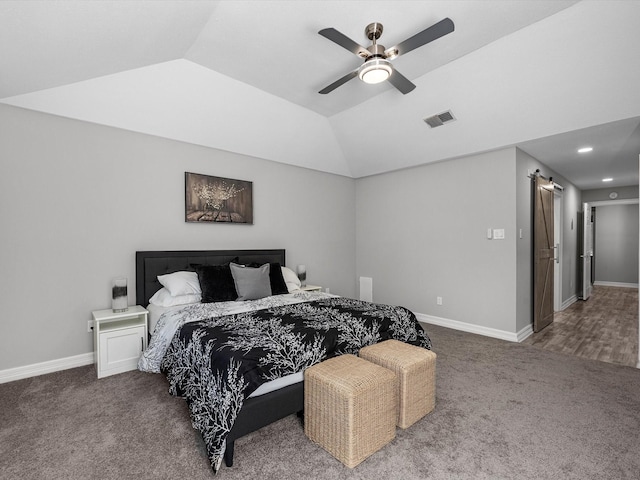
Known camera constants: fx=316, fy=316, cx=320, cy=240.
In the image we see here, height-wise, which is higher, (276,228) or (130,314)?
(276,228)

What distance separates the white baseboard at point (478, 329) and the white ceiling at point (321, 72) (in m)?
2.36

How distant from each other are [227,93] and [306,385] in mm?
3128

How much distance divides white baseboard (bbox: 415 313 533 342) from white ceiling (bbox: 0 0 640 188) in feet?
7.73

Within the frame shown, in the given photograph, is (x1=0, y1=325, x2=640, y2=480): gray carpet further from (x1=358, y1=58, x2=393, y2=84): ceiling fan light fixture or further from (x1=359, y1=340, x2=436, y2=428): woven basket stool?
(x1=358, y1=58, x2=393, y2=84): ceiling fan light fixture

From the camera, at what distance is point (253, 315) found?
2715 millimetres

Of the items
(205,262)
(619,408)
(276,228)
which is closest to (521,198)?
(619,408)

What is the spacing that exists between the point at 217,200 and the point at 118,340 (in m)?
1.94

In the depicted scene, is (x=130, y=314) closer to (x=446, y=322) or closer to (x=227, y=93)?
(x=227, y=93)

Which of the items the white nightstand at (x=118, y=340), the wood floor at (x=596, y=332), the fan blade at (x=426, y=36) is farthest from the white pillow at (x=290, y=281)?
the wood floor at (x=596, y=332)

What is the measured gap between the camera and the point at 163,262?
3615 mm

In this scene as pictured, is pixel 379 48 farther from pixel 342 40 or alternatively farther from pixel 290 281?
pixel 290 281

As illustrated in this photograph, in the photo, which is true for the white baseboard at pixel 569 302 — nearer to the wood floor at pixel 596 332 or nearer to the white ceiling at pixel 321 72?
the wood floor at pixel 596 332

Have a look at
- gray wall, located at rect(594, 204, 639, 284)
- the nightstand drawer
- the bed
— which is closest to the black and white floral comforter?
the bed

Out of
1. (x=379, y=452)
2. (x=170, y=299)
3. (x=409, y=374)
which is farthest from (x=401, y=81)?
(x=170, y=299)
